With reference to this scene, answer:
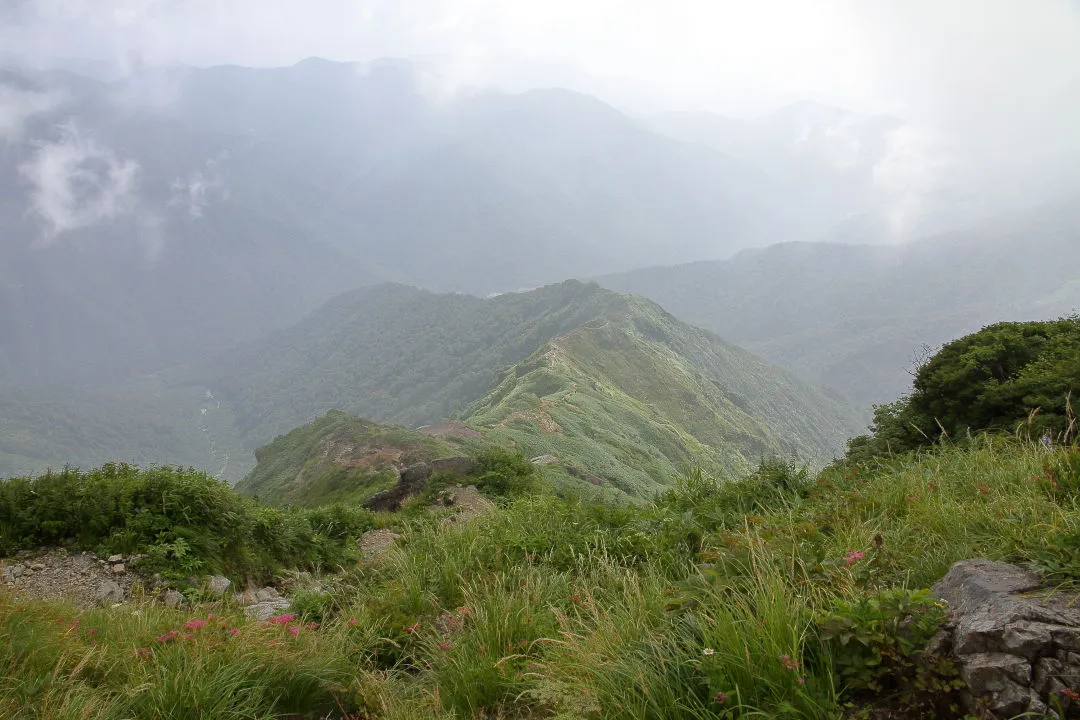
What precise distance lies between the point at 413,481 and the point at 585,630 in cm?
1433

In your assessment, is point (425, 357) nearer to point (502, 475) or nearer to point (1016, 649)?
point (502, 475)

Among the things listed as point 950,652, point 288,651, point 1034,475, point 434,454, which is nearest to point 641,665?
point 950,652

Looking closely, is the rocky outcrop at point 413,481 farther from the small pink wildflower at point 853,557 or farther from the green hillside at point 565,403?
the small pink wildflower at point 853,557

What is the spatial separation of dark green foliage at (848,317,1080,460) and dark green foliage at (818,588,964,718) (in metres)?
9.06

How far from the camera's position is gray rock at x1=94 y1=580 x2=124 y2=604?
7223mm

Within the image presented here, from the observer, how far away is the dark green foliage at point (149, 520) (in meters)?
8.18

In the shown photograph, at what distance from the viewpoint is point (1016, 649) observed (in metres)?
2.56

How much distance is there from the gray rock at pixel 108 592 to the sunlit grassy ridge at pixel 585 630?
2229 millimetres

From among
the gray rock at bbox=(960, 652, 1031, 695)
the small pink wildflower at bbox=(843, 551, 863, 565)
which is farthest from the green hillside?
the gray rock at bbox=(960, 652, 1031, 695)

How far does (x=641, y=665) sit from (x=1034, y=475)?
4.01 meters

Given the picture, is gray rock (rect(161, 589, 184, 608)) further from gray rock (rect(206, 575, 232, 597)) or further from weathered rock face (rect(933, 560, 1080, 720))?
weathered rock face (rect(933, 560, 1080, 720))

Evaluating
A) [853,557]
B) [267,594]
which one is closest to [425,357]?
[267,594]

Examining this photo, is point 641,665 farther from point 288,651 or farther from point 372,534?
point 372,534

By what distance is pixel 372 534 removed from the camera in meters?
12.8
